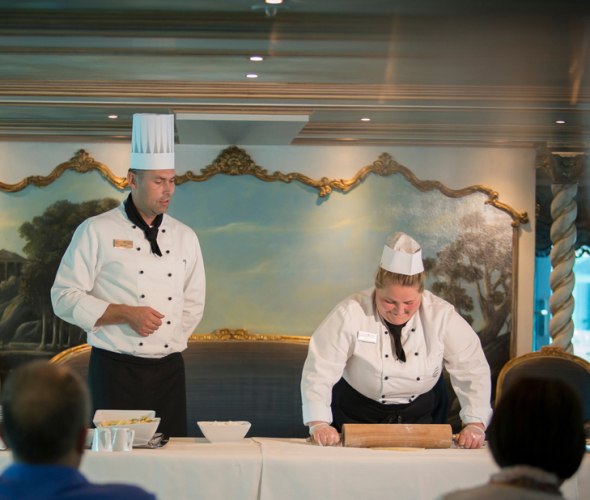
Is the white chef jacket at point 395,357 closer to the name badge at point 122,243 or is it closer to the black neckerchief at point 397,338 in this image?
the black neckerchief at point 397,338

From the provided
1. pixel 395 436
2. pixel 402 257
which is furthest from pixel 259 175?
pixel 395 436

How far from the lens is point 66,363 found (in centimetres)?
602

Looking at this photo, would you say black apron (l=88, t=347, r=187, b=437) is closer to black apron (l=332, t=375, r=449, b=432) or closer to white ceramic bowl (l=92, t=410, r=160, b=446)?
white ceramic bowl (l=92, t=410, r=160, b=446)

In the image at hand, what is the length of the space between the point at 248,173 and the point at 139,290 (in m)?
3.47

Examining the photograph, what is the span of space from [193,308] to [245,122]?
259 centimetres

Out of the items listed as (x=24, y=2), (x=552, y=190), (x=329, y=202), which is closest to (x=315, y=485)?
(x=24, y=2)

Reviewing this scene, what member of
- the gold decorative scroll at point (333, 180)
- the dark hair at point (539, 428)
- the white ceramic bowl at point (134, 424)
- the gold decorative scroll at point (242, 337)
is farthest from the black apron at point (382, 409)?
the gold decorative scroll at point (333, 180)

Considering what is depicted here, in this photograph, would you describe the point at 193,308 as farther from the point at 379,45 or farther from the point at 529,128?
the point at 529,128

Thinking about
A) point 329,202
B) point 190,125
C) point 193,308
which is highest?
point 190,125

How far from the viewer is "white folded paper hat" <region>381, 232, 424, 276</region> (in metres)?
3.62

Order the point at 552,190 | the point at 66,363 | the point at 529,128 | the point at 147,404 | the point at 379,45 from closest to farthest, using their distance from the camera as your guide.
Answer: the point at 147,404, the point at 379,45, the point at 66,363, the point at 529,128, the point at 552,190

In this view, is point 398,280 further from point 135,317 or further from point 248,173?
point 248,173

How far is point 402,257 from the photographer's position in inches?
144

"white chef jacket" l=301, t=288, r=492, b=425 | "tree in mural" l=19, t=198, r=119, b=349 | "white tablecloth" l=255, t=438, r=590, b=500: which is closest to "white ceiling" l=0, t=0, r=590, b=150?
"tree in mural" l=19, t=198, r=119, b=349
